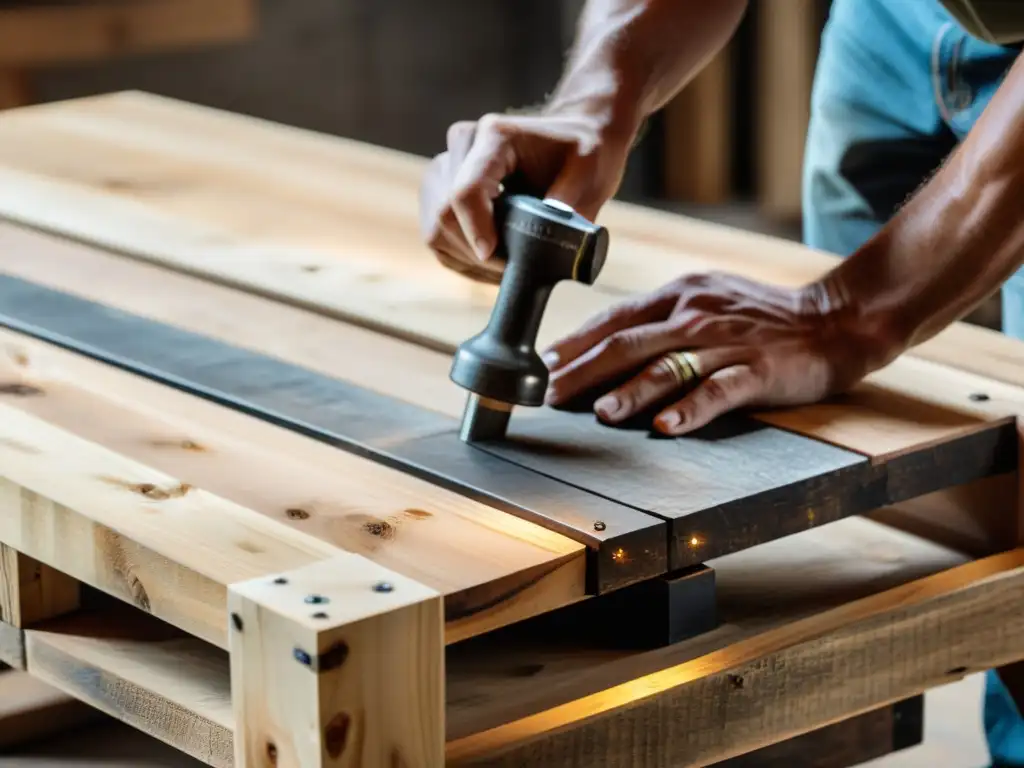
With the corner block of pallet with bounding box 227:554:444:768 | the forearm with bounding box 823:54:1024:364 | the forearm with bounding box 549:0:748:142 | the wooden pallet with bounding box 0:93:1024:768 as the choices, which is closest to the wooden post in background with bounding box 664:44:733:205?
the forearm with bounding box 549:0:748:142

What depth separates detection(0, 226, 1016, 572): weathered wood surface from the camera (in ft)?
4.64

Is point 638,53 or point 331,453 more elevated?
point 638,53

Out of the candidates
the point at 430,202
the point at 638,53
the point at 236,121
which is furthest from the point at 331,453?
the point at 236,121

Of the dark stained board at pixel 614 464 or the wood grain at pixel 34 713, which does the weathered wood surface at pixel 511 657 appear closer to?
the dark stained board at pixel 614 464

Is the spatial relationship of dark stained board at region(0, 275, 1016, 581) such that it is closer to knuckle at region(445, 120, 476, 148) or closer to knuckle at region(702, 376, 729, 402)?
knuckle at region(702, 376, 729, 402)

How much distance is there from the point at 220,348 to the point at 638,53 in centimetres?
60

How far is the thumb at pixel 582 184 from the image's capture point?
5.85 feet

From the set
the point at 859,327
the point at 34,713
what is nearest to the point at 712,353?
the point at 859,327

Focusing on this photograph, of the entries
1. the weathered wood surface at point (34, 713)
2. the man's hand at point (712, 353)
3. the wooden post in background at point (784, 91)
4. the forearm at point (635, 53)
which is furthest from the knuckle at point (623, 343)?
the wooden post in background at point (784, 91)

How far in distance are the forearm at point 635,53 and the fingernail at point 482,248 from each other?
369mm

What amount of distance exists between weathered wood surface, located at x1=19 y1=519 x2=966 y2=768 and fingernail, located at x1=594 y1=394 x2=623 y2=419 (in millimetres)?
178

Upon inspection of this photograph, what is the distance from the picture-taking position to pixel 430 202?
1770 mm

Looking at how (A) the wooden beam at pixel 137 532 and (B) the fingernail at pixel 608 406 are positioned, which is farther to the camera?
(B) the fingernail at pixel 608 406

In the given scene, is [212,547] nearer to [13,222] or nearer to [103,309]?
[103,309]
